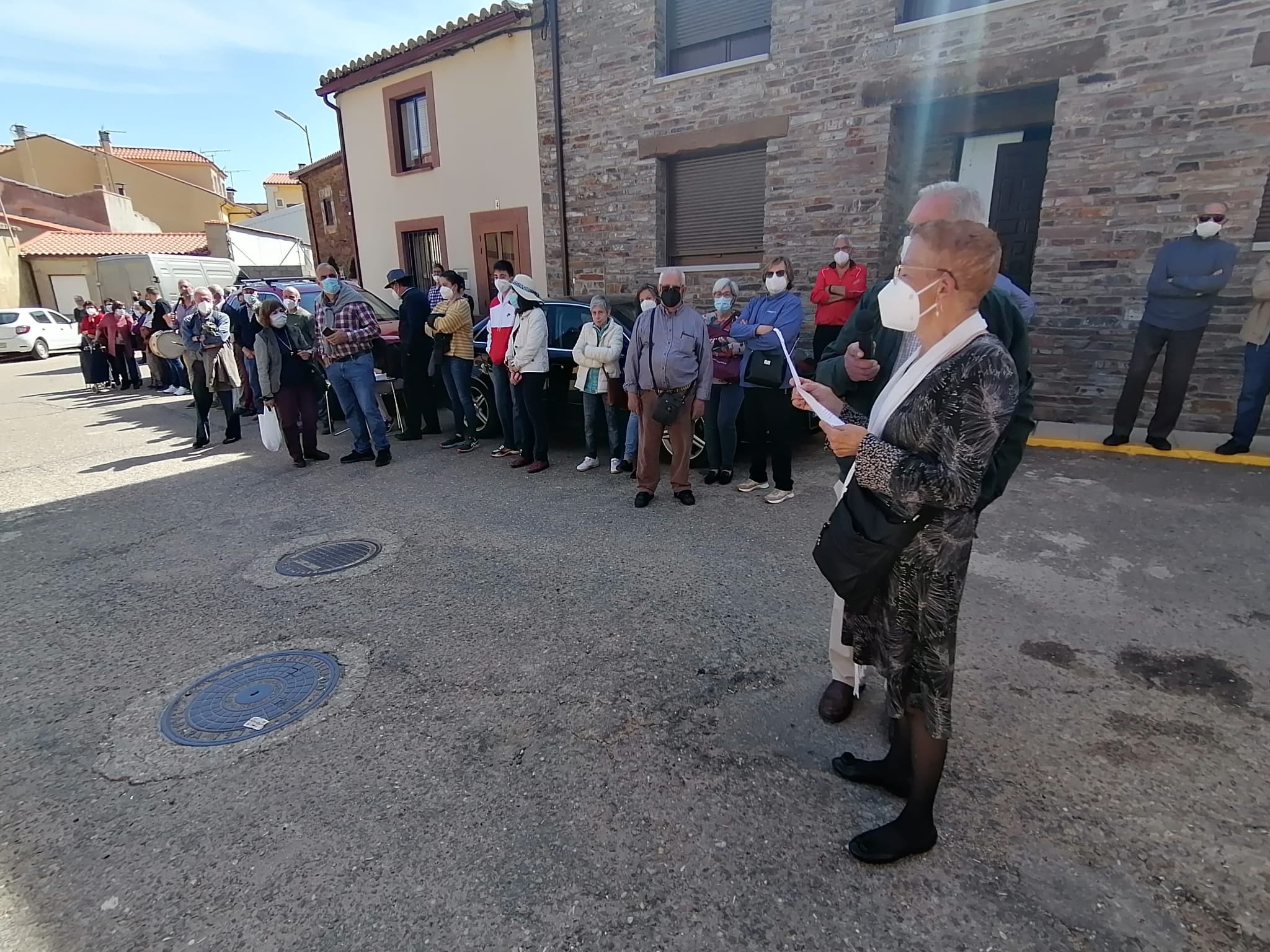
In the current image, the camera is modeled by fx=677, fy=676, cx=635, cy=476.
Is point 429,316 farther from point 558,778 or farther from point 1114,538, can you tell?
point 1114,538

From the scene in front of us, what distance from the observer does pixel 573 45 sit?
33.7 feet

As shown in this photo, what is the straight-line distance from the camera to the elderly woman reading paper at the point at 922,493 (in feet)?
5.73

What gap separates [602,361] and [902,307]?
423 centimetres

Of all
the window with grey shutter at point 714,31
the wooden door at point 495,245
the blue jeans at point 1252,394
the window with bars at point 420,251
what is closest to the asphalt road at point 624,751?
the blue jeans at point 1252,394

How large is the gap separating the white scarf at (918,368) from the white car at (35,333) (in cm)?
2608

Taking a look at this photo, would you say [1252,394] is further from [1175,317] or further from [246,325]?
[246,325]

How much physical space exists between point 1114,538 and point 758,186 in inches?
262

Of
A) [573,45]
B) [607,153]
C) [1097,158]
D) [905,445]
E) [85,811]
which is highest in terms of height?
[573,45]

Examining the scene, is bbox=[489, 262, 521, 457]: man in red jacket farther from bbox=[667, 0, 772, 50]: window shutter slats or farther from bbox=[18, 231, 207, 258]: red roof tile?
bbox=[18, 231, 207, 258]: red roof tile

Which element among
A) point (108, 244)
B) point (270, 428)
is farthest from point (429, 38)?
point (108, 244)

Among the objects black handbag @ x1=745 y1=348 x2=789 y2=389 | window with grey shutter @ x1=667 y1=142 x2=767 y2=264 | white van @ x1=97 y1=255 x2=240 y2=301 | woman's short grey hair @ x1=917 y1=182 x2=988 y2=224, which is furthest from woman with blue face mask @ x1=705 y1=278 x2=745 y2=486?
white van @ x1=97 y1=255 x2=240 y2=301

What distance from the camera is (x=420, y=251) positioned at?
13.8m

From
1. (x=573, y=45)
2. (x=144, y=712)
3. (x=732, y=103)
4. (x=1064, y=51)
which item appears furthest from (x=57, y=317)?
(x=1064, y=51)

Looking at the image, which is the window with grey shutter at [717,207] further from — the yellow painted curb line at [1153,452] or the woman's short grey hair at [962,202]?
the woman's short grey hair at [962,202]
